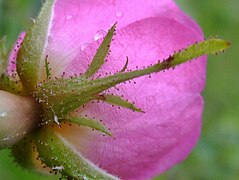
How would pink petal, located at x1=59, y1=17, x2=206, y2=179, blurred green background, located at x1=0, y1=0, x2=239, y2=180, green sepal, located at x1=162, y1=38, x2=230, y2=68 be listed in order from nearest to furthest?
green sepal, located at x1=162, y1=38, x2=230, y2=68 → pink petal, located at x1=59, y1=17, x2=206, y2=179 → blurred green background, located at x1=0, y1=0, x2=239, y2=180

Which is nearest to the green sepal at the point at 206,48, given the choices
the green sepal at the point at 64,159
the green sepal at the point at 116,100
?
the green sepal at the point at 116,100

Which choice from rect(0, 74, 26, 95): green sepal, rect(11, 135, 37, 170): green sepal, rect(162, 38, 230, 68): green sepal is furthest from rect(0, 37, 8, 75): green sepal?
rect(162, 38, 230, 68): green sepal

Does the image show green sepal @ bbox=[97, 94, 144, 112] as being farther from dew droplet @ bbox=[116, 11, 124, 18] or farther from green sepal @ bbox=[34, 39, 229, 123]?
dew droplet @ bbox=[116, 11, 124, 18]

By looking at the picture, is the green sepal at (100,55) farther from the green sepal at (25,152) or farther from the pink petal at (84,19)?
the green sepal at (25,152)

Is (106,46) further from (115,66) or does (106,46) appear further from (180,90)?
(180,90)

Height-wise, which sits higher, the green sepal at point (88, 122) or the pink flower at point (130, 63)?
the pink flower at point (130, 63)

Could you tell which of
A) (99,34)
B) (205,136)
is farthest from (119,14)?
(205,136)

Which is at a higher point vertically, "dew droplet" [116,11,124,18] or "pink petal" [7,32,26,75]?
"dew droplet" [116,11,124,18]
